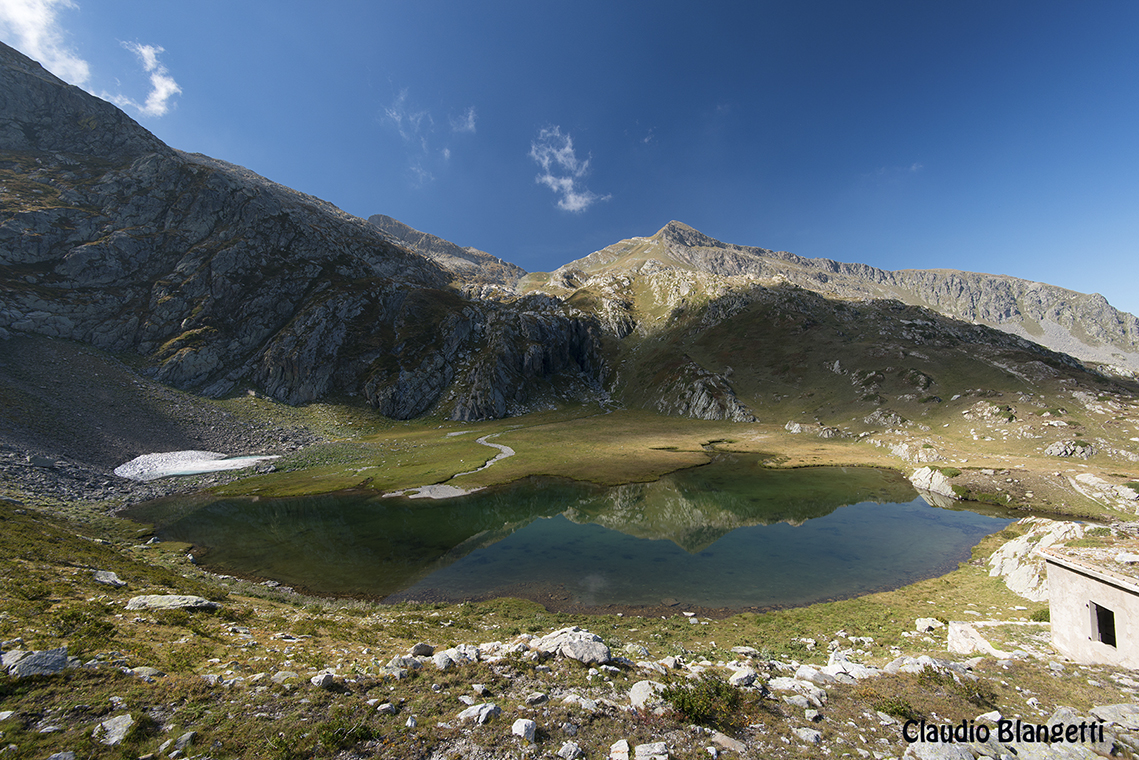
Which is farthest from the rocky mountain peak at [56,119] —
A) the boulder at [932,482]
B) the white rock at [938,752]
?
the boulder at [932,482]

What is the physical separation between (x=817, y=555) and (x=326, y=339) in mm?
150498

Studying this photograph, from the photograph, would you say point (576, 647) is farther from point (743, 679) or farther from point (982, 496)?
point (982, 496)

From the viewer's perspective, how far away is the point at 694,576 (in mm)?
29656

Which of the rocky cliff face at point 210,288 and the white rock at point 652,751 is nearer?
the white rock at point 652,751

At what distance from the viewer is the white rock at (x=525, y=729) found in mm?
8453

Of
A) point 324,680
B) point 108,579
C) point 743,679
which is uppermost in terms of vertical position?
point 324,680

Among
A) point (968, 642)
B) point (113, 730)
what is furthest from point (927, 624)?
point (113, 730)

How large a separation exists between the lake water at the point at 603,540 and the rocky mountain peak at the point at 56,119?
189 m

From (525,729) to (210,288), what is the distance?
172 metres

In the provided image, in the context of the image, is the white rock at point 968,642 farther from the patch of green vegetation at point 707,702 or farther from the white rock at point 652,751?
the white rock at point 652,751

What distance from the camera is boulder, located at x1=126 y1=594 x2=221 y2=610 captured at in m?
14.9

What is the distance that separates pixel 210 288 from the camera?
417 ft

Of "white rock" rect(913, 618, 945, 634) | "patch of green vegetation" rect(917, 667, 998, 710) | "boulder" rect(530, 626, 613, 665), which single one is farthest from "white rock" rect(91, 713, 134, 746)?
"white rock" rect(913, 618, 945, 634)

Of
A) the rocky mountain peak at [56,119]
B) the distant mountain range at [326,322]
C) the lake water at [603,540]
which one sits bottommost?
the lake water at [603,540]
